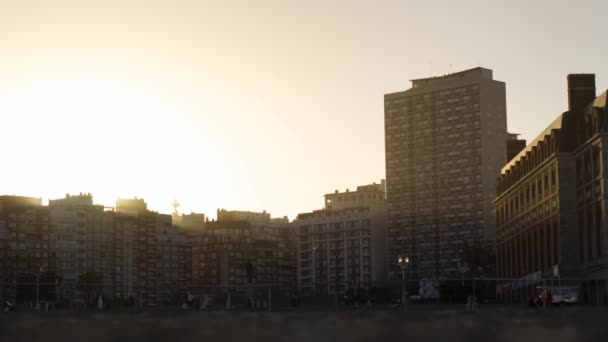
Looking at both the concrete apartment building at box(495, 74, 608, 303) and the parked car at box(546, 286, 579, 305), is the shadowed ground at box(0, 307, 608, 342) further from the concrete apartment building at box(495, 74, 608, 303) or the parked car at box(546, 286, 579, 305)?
the concrete apartment building at box(495, 74, 608, 303)

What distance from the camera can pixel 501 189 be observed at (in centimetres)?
15000

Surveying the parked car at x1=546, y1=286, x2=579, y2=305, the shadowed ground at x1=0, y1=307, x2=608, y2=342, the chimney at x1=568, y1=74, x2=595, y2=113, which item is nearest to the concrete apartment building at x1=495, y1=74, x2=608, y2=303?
the chimney at x1=568, y1=74, x2=595, y2=113

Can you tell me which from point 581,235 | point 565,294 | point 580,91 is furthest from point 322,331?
point 580,91

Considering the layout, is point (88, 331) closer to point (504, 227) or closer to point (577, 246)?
point (577, 246)

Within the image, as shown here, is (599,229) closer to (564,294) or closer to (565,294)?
(565,294)

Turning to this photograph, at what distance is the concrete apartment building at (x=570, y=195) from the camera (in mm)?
99569

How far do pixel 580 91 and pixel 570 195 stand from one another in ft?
39.2

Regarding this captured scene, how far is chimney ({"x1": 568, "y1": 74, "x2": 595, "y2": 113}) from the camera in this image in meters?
113

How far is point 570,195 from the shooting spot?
108 meters

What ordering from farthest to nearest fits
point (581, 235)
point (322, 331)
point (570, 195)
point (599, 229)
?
point (570, 195), point (581, 235), point (599, 229), point (322, 331)

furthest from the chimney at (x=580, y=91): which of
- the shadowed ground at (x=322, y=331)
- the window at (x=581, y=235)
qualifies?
the shadowed ground at (x=322, y=331)

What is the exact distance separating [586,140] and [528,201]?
22.7 metres

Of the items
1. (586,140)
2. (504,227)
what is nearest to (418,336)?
(586,140)

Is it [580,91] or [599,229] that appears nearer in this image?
[599,229]
